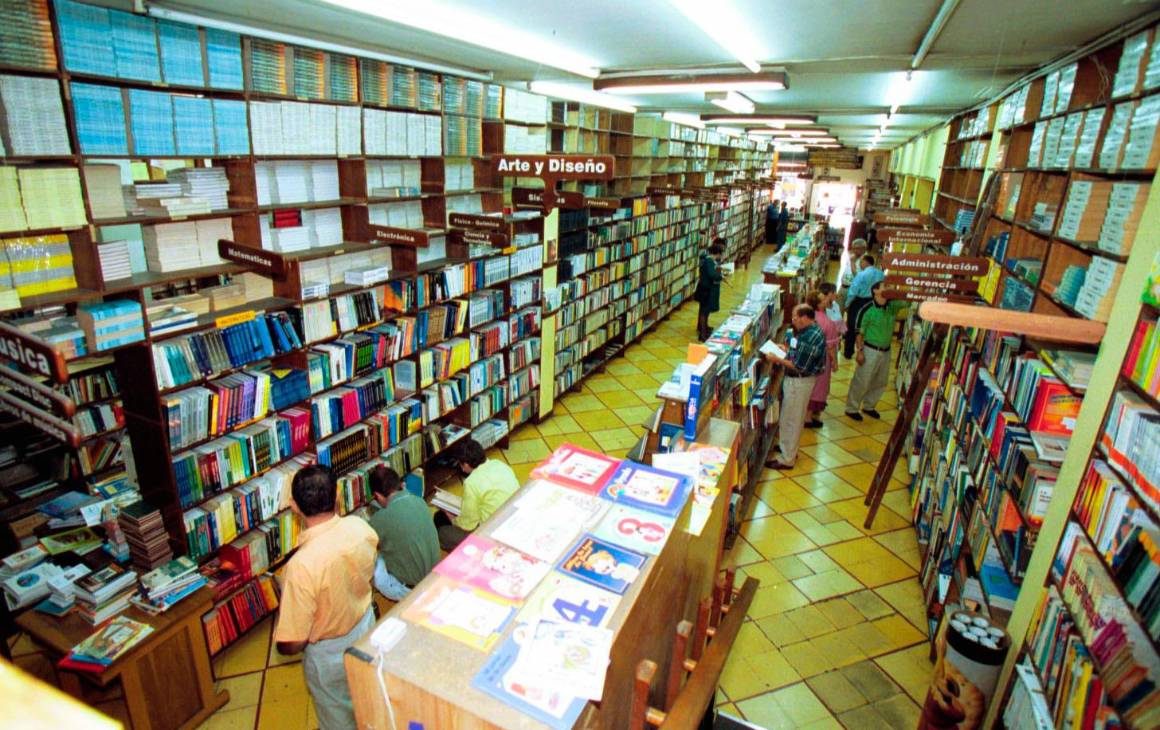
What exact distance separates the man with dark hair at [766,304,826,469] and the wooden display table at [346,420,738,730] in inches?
145

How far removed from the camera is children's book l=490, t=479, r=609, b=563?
6.68 feet

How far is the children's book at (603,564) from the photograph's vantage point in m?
1.88

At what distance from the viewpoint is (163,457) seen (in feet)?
10.7

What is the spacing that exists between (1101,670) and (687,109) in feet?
25.9

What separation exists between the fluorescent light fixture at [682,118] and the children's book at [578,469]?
7.92 metres

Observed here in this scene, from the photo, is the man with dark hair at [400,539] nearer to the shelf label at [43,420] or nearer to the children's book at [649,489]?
the children's book at [649,489]

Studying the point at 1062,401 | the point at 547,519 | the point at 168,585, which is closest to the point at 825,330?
the point at 1062,401

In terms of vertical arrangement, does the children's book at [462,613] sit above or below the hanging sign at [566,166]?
below

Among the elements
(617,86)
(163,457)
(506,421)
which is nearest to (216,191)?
(163,457)

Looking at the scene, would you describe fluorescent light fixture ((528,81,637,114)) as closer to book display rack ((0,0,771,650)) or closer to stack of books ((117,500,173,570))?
book display rack ((0,0,771,650))

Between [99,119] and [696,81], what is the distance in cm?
363

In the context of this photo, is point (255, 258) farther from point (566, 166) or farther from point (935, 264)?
point (935, 264)

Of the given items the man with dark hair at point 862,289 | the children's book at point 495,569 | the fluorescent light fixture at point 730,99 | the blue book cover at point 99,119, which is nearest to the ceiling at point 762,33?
the blue book cover at point 99,119

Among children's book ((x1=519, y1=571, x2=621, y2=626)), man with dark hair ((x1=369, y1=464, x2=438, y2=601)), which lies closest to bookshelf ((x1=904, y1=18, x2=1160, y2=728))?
children's book ((x1=519, y1=571, x2=621, y2=626))
